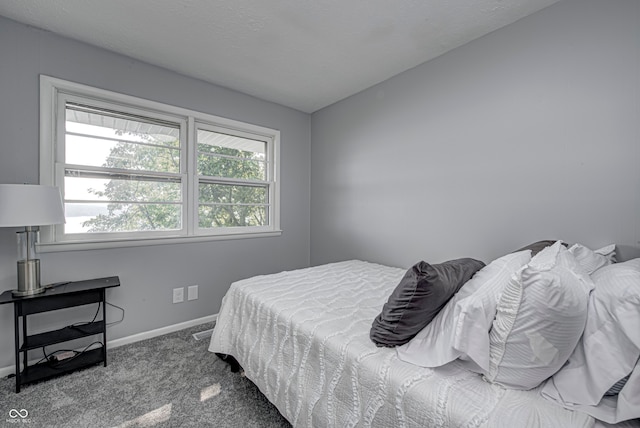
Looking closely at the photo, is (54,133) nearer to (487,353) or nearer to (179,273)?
(179,273)

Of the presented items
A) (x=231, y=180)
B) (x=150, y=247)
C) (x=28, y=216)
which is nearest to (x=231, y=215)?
(x=231, y=180)

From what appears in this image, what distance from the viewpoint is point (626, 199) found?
1521mm

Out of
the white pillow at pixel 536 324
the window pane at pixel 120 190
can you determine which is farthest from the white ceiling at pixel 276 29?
the white pillow at pixel 536 324

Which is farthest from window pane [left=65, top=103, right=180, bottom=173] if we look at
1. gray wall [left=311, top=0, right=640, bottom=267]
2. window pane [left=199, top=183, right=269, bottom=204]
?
gray wall [left=311, top=0, right=640, bottom=267]

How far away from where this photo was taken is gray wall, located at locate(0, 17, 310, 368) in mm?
1918

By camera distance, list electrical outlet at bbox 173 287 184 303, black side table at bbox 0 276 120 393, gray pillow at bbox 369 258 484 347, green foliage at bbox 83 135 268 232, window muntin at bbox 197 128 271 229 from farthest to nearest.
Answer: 1. window muntin at bbox 197 128 271 229
2. electrical outlet at bbox 173 287 184 303
3. green foliage at bbox 83 135 268 232
4. black side table at bbox 0 276 120 393
5. gray pillow at bbox 369 258 484 347

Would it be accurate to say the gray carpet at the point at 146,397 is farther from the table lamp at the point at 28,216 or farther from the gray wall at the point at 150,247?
the table lamp at the point at 28,216

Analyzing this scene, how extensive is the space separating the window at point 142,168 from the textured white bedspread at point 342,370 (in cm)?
124

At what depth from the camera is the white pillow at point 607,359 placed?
0.70 meters

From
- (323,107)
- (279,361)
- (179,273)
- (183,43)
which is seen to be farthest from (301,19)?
(179,273)

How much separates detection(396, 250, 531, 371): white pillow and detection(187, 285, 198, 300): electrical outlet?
232 centimetres

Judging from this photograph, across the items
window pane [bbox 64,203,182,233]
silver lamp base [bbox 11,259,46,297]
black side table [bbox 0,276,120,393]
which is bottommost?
black side table [bbox 0,276,120,393]

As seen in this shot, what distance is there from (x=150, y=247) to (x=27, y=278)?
0.80 meters

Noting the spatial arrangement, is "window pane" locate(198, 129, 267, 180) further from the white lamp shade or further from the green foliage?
the white lamp shade
